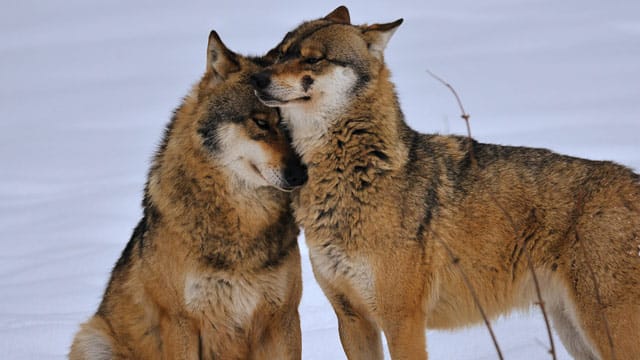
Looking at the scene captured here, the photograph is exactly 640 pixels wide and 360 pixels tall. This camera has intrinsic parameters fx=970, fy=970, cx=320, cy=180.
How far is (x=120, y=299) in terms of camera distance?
6.27 meters

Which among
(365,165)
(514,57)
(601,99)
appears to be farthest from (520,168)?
(514,57)

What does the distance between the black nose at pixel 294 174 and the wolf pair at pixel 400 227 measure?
4.2 inches

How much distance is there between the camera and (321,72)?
5.72 metres

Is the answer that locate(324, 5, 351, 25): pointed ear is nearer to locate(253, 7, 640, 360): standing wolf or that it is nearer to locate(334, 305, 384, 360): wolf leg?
locate(253, 7, 640, 360): standing wolf

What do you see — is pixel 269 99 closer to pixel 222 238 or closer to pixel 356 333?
pixel 222 238

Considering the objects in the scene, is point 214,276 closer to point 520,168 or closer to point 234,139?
point 234,139

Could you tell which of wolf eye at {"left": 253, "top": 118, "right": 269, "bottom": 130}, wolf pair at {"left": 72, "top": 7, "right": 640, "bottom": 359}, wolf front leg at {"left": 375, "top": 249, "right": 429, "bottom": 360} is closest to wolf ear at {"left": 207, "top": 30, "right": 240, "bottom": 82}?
wolf pair at {"left": 72, "top": 7, "right": 640, "bottom": 359}

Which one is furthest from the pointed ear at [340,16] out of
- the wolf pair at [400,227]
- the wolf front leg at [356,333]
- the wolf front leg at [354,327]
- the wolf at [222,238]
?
the wolf front leg at [356,333]

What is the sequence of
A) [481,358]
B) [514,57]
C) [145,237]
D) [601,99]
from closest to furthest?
1. [145,237]
2. [481,358]
3. [601,99]
4. [514,57]

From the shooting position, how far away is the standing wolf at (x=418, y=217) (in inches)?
219

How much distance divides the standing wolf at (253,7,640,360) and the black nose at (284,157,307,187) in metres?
0.10

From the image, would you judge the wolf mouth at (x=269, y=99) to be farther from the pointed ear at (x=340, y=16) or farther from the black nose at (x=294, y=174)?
the pointed ear at (x=340, y=16)

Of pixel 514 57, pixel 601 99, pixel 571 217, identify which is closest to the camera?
pixel 571 217

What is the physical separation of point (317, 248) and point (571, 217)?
1.52 meters
